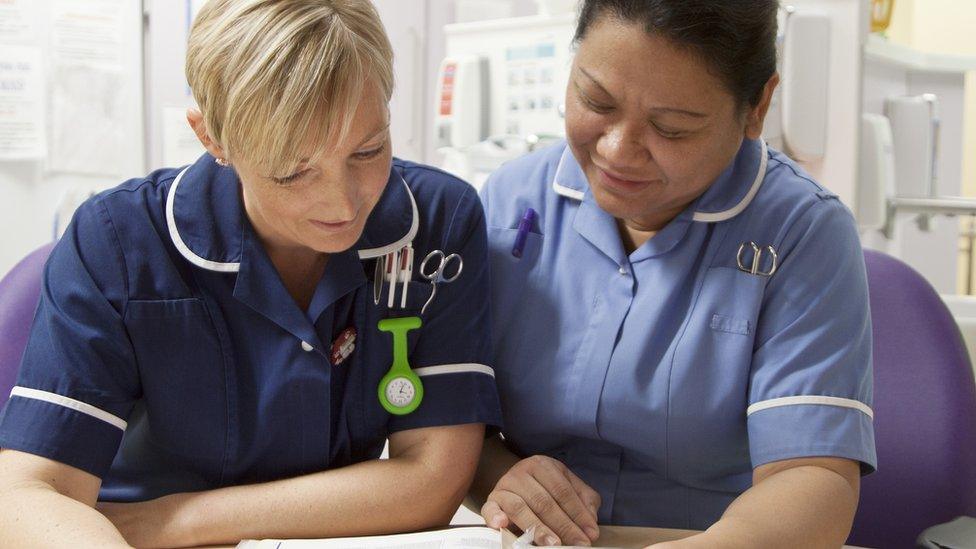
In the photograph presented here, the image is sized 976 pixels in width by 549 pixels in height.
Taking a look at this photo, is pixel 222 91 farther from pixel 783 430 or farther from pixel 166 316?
pixel 783 430

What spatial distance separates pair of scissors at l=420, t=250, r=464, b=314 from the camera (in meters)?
1.22

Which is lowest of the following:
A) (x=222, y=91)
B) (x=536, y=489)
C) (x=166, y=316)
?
(x=536, y=489)

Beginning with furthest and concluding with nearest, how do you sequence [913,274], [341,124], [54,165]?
[54,165], [913,274], [341,124]

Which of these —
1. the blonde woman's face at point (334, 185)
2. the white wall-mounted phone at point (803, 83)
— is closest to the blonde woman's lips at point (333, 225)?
the blonde woman's face at point (334, 185)

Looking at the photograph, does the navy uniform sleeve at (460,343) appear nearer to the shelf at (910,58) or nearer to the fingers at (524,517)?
the fingers at (524,517)

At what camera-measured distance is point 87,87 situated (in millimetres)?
2936

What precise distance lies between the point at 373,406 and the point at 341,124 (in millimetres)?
380

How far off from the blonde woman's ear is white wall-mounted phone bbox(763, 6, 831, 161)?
5.01ft

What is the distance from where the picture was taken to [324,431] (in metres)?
1.17

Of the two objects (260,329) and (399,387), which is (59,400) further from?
(399,387)

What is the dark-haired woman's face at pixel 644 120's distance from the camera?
1.10 m

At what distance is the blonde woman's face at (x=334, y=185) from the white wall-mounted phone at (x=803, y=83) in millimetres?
1426

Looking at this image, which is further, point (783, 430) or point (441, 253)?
point (441, 253)

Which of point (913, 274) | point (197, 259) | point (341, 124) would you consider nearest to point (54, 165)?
point (197, 259)
